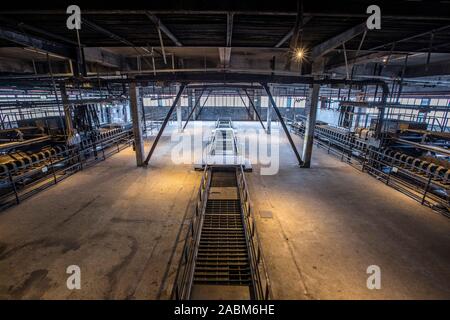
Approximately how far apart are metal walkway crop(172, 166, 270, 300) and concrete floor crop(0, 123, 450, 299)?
0.33 meters

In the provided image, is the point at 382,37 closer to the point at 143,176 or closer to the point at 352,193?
the point at 352,193

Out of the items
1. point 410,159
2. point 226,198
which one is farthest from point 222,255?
point 410,159

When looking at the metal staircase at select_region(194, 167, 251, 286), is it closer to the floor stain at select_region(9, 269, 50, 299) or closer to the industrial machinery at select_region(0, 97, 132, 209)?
the floor stain at select_region(9, 269, 50, 299)

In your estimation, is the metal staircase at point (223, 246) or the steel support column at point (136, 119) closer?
the metal staircase at point (223, 246)

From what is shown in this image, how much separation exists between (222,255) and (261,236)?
111 cm

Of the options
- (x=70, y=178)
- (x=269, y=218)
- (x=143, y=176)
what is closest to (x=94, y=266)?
(x=269, y=218)

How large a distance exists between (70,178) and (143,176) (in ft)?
9.73

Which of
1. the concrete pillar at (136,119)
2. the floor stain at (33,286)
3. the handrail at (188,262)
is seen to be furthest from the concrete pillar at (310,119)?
the floor stain at (33,286)

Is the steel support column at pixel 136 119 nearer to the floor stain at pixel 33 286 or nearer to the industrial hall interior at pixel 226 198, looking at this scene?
the industrial hall interior at pixel 226 198

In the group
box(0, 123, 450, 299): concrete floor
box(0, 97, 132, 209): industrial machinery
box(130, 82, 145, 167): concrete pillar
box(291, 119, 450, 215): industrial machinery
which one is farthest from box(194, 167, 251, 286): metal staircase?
box(291, 119, 450, 215): industrial machinery

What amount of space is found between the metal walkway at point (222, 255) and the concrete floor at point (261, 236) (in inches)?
13.0

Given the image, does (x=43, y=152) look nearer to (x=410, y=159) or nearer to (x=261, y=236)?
(x=261, y=236)

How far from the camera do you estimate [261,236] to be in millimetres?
5230

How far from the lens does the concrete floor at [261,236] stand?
12.5ft
